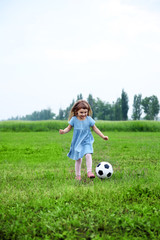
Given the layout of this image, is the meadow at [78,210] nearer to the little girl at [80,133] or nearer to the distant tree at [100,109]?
the little girl at [80,133]

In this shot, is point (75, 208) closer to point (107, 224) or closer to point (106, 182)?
point (107, 224)

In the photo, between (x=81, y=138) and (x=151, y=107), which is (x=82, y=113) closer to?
(x=81, y=138)

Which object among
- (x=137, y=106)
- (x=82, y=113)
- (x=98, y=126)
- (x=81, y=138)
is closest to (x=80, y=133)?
(x=81, y=138)

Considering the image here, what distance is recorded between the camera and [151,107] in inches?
2368

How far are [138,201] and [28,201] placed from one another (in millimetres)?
1660

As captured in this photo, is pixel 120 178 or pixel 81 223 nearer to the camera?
pixel 81 223

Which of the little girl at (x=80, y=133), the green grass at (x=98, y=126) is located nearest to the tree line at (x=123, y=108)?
the green grass at (x=98, y=126)

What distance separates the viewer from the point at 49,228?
282 centimetres

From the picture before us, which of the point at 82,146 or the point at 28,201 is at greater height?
the point at 82,146

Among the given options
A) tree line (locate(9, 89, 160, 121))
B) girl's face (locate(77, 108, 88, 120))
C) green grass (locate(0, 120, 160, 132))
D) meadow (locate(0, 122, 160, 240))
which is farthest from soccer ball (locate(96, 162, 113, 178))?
tree line (locate(9, 89, 160, 121))

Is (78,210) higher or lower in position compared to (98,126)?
lower

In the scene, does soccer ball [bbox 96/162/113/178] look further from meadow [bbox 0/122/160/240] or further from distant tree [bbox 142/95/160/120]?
distant tree [bbox 142/95/160/120]

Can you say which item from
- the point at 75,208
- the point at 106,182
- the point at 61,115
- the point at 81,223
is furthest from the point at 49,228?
the point at 61,115

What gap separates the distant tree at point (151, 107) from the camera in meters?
59.4
